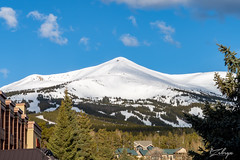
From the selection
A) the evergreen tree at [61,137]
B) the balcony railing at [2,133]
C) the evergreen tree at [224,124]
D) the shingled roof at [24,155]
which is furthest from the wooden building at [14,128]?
the evergreen tree at [224,124]

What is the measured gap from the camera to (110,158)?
87312mm

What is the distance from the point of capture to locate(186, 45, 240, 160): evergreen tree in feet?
60.5

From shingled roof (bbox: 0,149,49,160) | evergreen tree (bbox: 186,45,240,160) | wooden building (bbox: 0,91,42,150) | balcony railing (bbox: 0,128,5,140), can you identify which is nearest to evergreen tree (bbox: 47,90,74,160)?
wooden building (bbox: 0,91,42,150)

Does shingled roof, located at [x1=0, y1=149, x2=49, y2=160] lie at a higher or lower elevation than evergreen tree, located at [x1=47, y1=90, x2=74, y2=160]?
lower

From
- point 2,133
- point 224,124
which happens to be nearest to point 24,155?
point 2,133

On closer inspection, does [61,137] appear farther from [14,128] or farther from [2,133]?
[2,133]

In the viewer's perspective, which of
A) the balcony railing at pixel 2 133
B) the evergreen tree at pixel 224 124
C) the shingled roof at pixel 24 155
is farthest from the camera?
the balcony railing at pixel 2 133

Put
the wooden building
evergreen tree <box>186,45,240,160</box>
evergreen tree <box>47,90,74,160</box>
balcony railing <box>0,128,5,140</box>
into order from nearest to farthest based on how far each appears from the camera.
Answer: evergreen tree <box>186,45,240,160</box> < balcony railing <box>0,128,5,140</box> < the wooden building < evergreen tree <box>47,90,74,160</box>

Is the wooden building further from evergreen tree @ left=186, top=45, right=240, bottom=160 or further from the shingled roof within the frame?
evergreen tree @ left=186, top=45, right=240, bottom=160

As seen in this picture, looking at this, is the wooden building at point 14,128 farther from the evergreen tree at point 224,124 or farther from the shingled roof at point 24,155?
the evergreen tree at point 224,124

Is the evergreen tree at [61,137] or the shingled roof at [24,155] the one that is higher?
the evergreen tree at [61,137]

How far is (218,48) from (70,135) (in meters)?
32.0

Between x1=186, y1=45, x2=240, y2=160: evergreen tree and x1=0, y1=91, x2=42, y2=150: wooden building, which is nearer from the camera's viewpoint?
x1=186, y1=45, x2=240, y2=160: evergreen tree

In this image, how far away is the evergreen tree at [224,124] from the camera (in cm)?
1845
